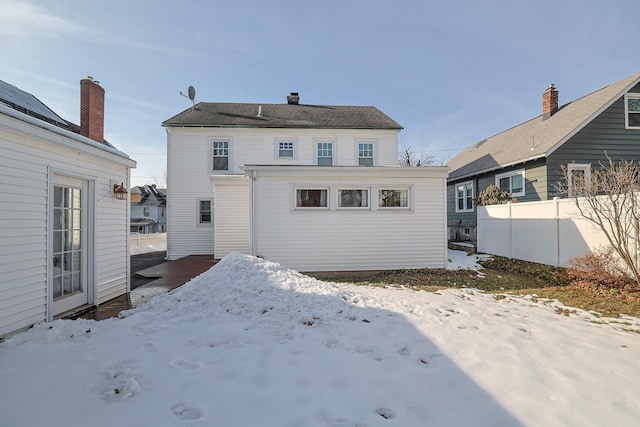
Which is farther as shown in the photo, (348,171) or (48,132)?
→ (348,171)

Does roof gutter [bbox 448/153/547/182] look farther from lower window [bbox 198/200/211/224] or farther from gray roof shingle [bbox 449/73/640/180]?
lower window [bbox 198/200/211/224]

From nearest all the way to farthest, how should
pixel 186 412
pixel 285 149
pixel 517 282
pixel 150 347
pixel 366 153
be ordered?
pixel 186 412
pixel 150 347
pixel 517 282
pixel 285 149
pixel 366 153

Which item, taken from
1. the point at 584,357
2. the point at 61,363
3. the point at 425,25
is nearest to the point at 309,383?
the point at 61,363

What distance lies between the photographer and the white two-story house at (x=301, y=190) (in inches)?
355

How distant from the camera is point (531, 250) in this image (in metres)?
9.81

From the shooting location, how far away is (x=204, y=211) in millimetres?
14023

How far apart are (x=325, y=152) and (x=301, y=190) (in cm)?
656

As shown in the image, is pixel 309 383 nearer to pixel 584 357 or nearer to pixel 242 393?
pixel 242 393

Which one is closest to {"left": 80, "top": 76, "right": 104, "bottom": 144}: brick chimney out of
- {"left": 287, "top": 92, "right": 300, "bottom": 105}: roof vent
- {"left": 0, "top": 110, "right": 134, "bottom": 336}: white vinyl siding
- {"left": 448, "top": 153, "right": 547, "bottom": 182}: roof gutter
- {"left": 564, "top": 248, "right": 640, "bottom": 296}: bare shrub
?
{"left": 0, "top": 110, "right": 134, "bottom": 336}: white vinyl siding

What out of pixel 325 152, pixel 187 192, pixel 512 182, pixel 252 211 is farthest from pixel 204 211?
pixel 512 182

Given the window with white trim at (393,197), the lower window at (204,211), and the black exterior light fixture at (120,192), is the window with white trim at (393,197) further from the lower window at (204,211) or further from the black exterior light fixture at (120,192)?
the lower window at (204,211)

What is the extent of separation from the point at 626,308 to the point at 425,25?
10.4m

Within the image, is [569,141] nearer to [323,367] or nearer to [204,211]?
[323,367]

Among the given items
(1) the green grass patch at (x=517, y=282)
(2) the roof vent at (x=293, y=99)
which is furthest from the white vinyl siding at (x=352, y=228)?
(2) the roof vent at (x=293, y=99)
